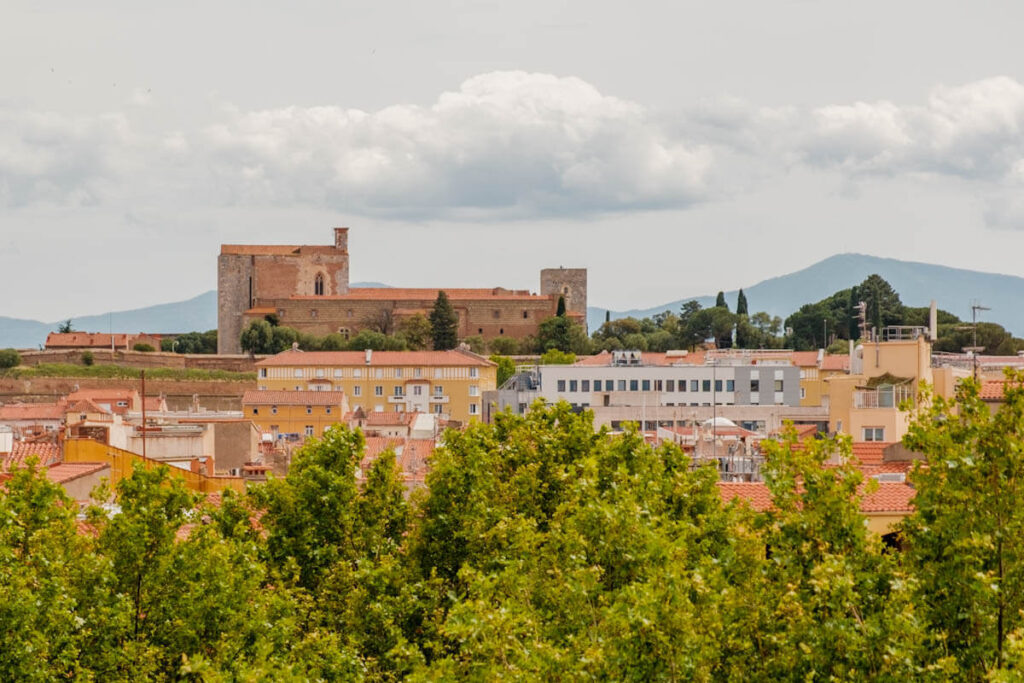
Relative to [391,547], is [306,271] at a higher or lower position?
higher

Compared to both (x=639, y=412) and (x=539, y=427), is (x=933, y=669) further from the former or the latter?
(x=639, y=412)

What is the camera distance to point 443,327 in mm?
113438

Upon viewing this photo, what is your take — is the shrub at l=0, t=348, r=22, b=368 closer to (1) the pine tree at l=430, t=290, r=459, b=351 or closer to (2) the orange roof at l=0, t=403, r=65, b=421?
(1) the pine tree at l=430, t=290, r=459, b=351

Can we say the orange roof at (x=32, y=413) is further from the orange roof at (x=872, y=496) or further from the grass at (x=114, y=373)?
the orange roof at (x=872, y=496)

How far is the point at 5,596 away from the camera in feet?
49.9

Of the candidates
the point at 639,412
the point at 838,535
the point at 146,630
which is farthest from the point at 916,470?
the point at 639,412

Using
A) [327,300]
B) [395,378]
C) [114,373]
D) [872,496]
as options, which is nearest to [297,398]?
[395,378]

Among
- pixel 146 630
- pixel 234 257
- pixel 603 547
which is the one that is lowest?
pixel 146 630

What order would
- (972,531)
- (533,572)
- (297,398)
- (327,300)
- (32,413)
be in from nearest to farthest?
1. (972,531)
2. (533,572)
3. (32,413)
4. (297,398)
5. (327,300)

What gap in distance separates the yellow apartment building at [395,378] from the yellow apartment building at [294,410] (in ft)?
33.7

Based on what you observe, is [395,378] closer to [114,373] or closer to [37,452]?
[114,373]

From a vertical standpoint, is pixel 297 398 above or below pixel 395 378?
below

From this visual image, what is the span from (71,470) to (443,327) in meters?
84.8

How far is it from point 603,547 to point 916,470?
2704 millimetres
